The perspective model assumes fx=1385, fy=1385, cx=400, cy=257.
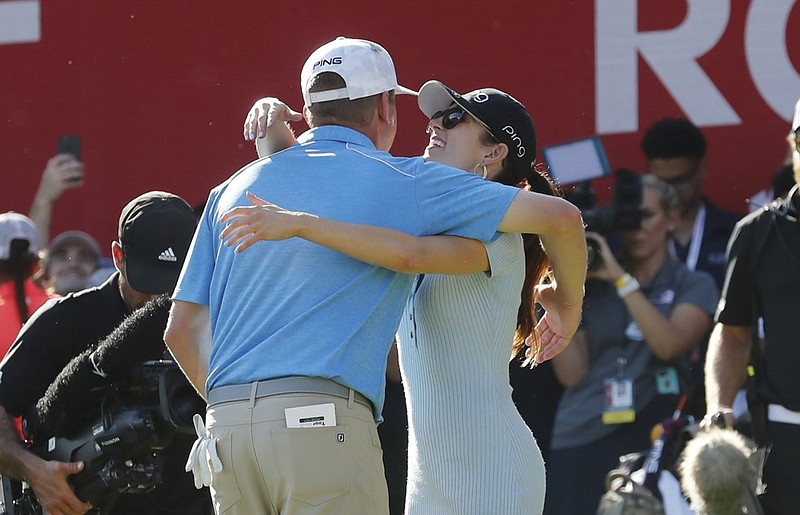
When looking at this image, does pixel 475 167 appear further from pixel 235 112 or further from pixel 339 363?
pixel 235 112

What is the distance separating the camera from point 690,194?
6.14 m

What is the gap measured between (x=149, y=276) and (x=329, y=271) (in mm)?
1204

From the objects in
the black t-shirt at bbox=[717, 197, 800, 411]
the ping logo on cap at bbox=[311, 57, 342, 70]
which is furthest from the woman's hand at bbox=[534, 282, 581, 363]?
the black t-shirt at bbox=[717, 197, 800, 411]

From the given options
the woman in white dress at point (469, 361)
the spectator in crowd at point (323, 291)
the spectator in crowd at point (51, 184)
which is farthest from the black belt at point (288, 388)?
the spectator in crowd at point (51, 184)

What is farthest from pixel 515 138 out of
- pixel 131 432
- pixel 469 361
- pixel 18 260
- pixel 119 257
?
pixel 18 260

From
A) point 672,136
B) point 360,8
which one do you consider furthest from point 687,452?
point 360,8

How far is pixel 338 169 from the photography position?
2.92 metres

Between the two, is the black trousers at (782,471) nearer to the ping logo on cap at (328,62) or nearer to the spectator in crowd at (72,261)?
the ping logo on cap at (328,62)

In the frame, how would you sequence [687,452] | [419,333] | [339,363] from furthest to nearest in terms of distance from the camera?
[687,452], [419,333], [339,363]

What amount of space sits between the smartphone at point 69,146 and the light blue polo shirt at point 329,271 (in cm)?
430

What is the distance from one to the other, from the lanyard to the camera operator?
260 cm

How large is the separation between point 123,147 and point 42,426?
336cm

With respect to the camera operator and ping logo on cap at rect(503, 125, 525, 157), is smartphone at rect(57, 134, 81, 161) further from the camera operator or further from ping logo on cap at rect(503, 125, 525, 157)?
ping logo on cap at rect(503, 125, 525, 157)

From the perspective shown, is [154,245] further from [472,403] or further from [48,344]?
[472,403]
